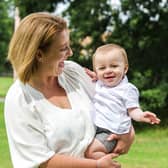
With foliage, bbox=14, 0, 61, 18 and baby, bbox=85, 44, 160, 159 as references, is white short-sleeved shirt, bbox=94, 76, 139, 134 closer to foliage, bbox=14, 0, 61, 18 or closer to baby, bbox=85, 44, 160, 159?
baby, bbox=85, 44, 160, 159

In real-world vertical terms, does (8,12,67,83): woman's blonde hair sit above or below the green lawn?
above

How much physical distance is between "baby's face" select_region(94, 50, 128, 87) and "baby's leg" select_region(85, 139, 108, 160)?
1.15 feet

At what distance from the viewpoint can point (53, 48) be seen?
8.43 ft

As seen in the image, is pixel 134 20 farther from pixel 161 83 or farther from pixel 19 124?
pixel 19 124

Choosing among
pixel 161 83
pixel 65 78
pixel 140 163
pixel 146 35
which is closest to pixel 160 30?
pixel 146 35

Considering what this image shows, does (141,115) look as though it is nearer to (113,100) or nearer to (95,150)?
(113,100)

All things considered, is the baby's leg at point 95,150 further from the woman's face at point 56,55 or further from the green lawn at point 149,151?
the green lawn at point 149,151

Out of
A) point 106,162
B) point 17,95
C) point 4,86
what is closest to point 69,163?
point 106,162

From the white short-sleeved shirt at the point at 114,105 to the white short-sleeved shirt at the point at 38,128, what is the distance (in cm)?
16

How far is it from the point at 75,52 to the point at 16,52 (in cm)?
1097

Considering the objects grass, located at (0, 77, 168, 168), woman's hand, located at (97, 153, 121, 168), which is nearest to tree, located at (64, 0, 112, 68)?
grass, located at (0, 77, 168, 168)

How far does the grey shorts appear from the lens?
8.96ft

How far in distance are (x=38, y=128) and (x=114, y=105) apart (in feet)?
1.57

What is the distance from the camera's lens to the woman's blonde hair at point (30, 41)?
2.49m
